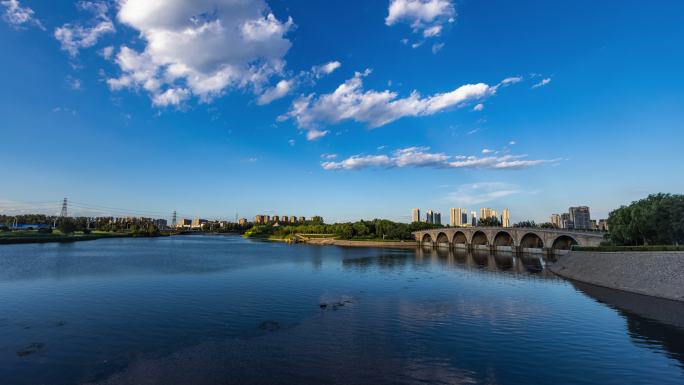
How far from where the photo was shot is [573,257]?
198 feet

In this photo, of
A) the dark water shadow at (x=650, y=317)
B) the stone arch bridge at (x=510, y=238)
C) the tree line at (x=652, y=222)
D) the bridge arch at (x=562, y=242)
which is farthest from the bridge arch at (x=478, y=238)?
the dark water shadow at (x=650, y=317)

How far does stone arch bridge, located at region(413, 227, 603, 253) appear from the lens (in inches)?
3539

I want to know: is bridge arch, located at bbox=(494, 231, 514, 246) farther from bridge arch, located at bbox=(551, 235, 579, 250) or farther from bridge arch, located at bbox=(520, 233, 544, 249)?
bridge arch, located at bbox=(551, 235, 579, 250)

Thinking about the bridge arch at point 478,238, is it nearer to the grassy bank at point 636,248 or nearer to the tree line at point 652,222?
the grassy bank at point 636,248

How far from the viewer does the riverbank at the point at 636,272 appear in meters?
37.8

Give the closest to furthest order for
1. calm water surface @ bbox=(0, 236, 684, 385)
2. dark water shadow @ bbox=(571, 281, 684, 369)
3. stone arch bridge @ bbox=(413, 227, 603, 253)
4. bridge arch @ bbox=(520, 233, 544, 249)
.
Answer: calm water surface @ bbox=(0, 236, 684, 385)
dark water shadow @ bbox=(571, 281, 684, 369)
stone arch bridge @ bbox=(413, 227, 603, 253)
bridge arch @ bbox=(520, 233, 544, 249)

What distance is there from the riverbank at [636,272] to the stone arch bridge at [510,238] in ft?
79.5

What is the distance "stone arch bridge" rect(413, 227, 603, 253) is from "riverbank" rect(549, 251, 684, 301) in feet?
79.5

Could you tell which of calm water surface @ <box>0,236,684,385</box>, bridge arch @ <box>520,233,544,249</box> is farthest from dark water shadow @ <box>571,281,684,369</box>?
bridge arch @ <box>520,233,544,249</box>

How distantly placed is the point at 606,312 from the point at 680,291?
Answer: 1077 cm

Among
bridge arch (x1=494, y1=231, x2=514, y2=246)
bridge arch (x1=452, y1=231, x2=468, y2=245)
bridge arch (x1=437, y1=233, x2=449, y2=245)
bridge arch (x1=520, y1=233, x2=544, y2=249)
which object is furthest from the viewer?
bridge arch (x1=437, y1=233, x2=449, y2=245)

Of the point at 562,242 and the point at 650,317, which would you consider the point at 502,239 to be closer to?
the point at 562,242

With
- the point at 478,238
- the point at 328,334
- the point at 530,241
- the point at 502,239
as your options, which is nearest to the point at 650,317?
the point at 328,334

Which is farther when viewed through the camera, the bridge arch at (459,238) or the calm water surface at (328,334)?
the bridge arch at (459,238)
